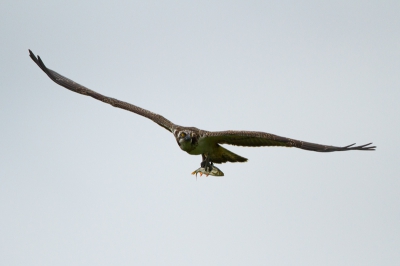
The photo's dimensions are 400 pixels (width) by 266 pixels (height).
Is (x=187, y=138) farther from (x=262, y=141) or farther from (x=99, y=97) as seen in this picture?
(x=99, y=97)

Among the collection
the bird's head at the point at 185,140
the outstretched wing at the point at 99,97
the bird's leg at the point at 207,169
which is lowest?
the bird's leg at the point at 207,169

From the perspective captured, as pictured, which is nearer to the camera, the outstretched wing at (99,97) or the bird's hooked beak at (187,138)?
the bird's hooked beak at (187,138)

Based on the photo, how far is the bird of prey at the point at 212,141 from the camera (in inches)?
1070

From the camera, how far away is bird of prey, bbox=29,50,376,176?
2717 cm

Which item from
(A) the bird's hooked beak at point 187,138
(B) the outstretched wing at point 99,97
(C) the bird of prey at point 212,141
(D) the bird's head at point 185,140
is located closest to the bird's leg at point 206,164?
(C) the bird of prey at point 212,141

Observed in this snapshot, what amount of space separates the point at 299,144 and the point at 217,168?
166 inches

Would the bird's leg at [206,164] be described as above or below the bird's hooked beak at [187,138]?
below

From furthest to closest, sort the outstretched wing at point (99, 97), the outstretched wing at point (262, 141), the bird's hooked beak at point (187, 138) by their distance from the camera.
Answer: the outstretched wing at point (99, 97)
the bird's hooked beak at point (187, 138)
the outstretched wing at point (262, 141)

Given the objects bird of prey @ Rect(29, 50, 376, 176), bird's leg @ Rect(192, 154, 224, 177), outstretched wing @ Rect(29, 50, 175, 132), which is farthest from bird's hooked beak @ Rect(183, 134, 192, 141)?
outstretched wing @ Rect(29, 50, 175, 132)

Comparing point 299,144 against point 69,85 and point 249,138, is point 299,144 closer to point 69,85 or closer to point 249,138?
point 249,138

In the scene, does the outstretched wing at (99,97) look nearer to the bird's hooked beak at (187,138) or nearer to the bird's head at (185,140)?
the bird's head at (185,140)

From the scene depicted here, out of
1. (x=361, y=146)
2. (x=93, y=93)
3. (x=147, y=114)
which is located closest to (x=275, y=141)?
(x=361, y=146)

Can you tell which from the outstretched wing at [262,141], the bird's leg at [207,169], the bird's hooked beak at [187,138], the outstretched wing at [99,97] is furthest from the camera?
the outstretched wing at [99,97]

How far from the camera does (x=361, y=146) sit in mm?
25828
